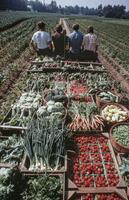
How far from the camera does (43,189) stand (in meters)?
5.21

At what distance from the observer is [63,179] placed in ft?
18.2

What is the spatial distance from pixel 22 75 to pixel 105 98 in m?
4.92

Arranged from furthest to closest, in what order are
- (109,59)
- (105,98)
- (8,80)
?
(109,59)
(8,80)
(105,98)

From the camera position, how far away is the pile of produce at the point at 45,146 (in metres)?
6.02

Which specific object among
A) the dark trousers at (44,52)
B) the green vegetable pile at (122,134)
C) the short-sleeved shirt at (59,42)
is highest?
the short-sleeved shirt at (59,42)

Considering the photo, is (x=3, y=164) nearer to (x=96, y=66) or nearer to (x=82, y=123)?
(x=82, y=123)

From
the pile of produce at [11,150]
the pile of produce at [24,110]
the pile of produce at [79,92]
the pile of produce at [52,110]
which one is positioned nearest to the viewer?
the pile of produce at [11,150]

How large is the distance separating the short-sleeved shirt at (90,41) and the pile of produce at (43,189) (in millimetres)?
9094

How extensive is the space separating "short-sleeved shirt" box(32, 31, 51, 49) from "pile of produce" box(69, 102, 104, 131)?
220 inches

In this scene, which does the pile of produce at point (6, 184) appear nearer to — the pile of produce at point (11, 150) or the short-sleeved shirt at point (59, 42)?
the pile of produce at point (11, 150)

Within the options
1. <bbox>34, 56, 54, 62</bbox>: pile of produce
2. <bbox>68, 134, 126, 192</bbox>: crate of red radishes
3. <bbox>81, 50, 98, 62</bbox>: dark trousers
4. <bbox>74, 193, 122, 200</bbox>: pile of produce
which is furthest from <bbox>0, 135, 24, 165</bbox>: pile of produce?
<bbox>81, 50, 98, 62</bbox>: dark trousers

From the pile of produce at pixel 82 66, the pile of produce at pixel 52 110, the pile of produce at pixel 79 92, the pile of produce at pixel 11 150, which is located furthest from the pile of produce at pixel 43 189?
the pile of produce at pixel 82 66

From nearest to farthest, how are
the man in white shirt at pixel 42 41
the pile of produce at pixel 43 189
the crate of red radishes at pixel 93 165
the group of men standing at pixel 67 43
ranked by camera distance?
the pile of produce at pixel 43 189 → the crate of red radishes at pixel 93 165 → the man in white shirt at pixel 42 41 → the group of men standing at pixel 67 43

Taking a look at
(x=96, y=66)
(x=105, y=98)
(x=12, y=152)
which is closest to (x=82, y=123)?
(x=105, y=98)
